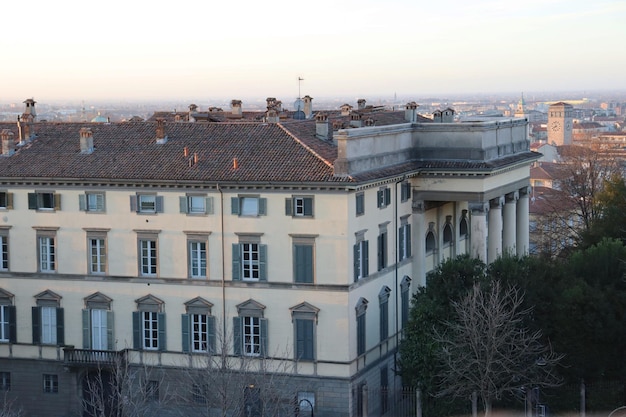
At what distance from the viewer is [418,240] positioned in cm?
5738

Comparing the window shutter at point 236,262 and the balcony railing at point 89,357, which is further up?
the window shutter at point 236,262

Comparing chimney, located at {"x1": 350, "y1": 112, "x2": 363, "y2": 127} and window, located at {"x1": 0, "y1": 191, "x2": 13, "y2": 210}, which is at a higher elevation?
chimney, located at {"x1": 350, "y1": 112, "x2": 363, "y2": 127}

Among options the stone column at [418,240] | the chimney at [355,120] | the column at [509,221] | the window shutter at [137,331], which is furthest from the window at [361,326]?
the column at [509,221]

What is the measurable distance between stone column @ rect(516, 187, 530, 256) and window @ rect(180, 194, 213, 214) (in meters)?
22.7

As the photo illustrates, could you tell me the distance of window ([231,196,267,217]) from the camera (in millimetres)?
50500

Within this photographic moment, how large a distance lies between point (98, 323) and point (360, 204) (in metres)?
12.1

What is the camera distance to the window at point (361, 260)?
50.3 meters

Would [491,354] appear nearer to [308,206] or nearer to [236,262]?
[308,206]

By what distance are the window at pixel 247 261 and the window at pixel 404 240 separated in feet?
25.1

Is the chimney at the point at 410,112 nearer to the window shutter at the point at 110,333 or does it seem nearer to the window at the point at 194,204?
the window at the point at 194,204

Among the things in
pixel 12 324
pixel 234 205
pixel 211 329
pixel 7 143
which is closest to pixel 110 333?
pixel 12 324

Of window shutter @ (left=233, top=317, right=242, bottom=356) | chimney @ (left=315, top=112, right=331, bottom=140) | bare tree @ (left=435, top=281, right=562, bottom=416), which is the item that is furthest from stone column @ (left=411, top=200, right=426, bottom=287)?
window shutter @ (left=233, top=317, right=242, bottom=356)

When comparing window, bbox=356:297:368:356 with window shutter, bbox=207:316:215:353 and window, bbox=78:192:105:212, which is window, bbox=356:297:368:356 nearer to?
window shutter, bbox=207:316:215:353

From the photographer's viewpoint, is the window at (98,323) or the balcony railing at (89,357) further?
the window at (98,323)
